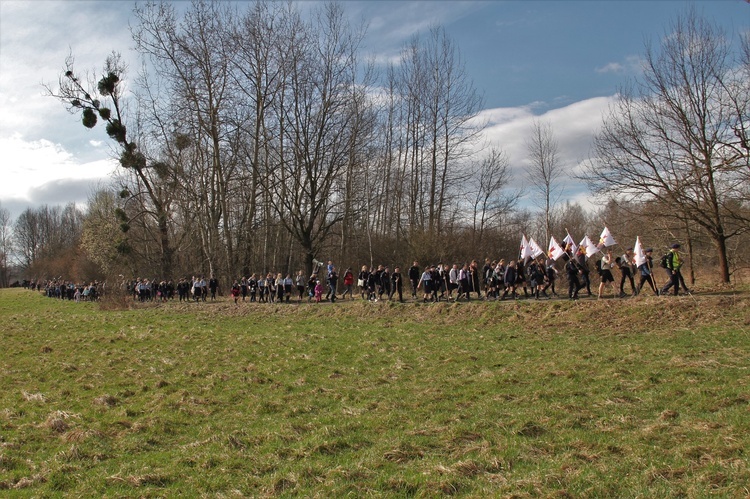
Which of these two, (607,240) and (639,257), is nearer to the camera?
(639,257)

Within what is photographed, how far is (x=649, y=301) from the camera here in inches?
671

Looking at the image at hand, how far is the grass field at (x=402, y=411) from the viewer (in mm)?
5680

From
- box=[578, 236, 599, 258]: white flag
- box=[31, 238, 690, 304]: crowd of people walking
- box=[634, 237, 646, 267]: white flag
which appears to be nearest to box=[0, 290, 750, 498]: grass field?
box=[634, 237, 646, 267]: white flag

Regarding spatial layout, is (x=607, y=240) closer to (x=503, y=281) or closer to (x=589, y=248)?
(x=589, y=248)

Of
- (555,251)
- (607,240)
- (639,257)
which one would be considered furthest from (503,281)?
(639,257)

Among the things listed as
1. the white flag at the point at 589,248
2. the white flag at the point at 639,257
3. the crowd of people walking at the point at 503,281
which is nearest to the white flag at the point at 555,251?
the crowd of people walking at the point at 503,281

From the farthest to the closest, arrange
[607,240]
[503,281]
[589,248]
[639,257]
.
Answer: [503,281], [607,240], [589,248], [639,257]

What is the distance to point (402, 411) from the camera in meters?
8.59

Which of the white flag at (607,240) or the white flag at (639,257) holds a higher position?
the white flag at (607,240)

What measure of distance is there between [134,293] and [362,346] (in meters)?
33.1

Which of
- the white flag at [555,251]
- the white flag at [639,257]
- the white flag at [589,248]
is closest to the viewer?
the white flag at [639,257]

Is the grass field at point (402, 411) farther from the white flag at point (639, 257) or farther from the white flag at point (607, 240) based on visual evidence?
the white flag at point (607, 240)

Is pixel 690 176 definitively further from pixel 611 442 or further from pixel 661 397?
pixel 611 442

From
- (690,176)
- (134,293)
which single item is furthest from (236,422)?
(134,293)
